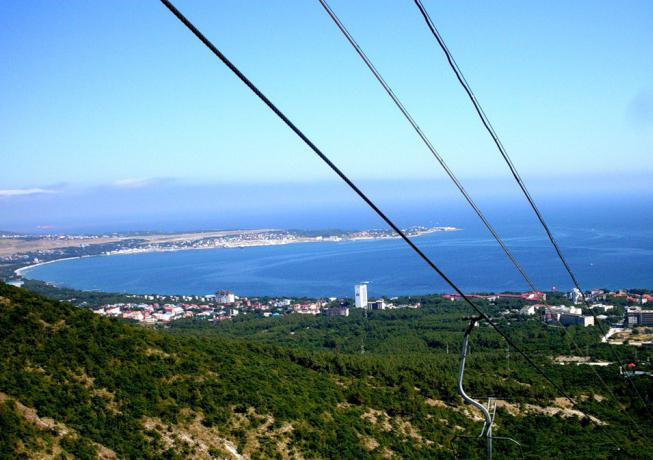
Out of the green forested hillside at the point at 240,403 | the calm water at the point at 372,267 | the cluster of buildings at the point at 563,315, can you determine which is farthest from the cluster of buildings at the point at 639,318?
the green forested hillside at the point at 240,403

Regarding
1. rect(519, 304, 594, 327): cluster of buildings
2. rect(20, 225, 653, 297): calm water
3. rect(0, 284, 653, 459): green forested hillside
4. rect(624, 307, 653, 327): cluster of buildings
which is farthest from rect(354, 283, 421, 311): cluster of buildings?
rect(0, 284, 653, 459): green forested hillside

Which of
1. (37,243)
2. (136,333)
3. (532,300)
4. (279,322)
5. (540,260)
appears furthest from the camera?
(37,243)

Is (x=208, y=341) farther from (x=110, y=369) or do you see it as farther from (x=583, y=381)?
(x=583, y=381)

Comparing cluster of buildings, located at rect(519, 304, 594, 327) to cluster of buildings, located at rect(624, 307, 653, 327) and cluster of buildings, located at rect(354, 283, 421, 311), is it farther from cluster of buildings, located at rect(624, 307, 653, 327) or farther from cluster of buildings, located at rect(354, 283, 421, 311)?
cluster of buildings, located at rect(354, 283, 421, 311)

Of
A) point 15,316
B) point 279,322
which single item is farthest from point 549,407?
point 279,322

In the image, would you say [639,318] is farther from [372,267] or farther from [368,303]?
[372,267]

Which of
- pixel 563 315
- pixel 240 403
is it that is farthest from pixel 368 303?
pixel 240 403

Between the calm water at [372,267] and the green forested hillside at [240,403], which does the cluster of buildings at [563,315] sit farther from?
the green forested hillside at [240,403]
